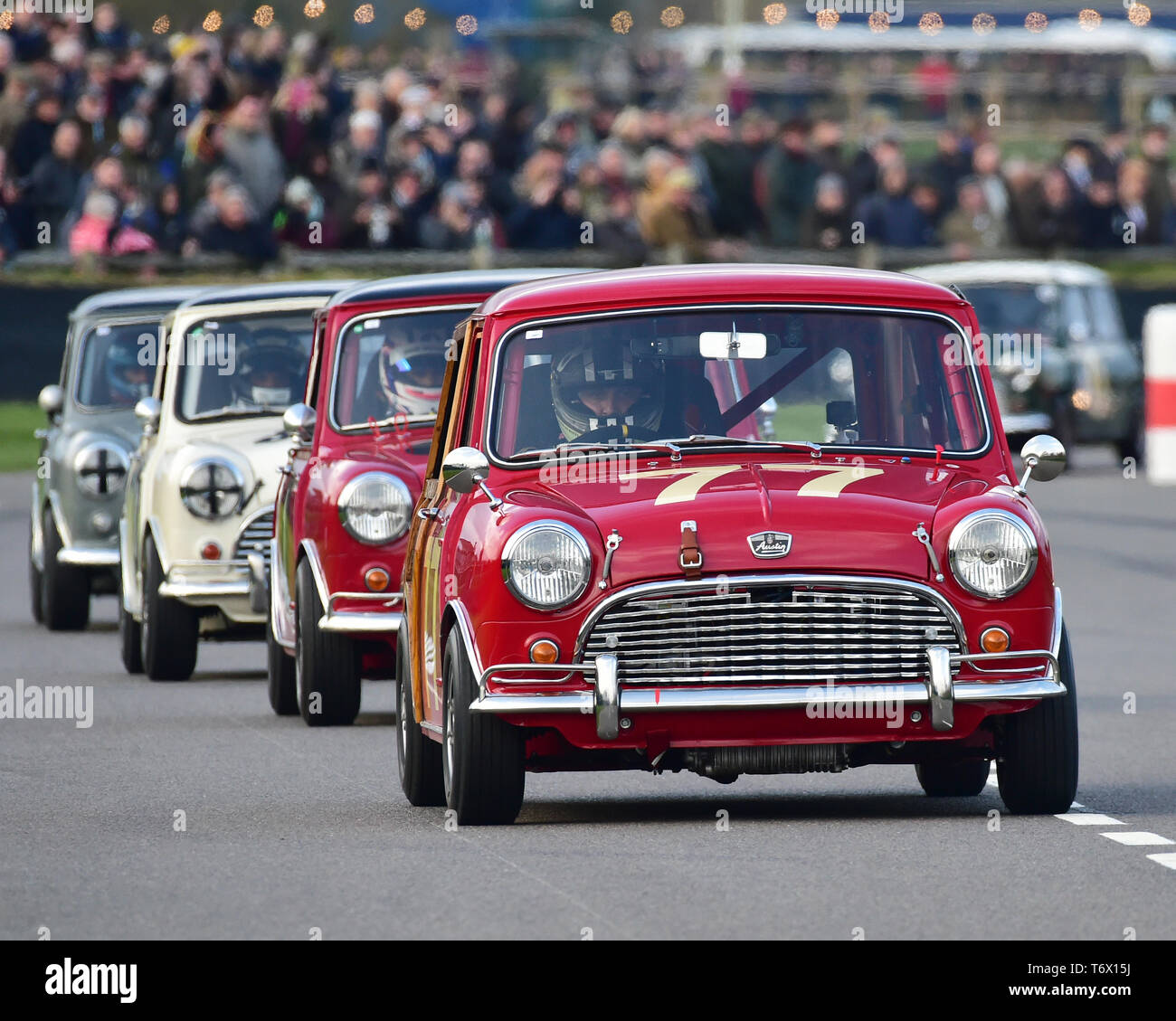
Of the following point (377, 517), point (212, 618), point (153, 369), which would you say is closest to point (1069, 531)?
point (153, 369)

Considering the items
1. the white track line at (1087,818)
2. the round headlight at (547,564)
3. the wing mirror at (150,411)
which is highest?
the round headlight at (547,564)

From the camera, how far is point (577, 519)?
8.91m

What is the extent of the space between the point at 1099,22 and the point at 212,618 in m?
25.5

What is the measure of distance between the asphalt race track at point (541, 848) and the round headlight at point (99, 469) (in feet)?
14.8

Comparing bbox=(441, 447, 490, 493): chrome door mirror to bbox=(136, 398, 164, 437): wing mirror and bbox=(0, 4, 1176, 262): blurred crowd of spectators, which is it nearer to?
bbox=(136, 398, 164, 437): wing mirror

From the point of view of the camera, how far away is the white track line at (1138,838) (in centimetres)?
877

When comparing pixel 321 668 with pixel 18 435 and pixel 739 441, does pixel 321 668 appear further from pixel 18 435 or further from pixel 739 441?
pixel 18 435

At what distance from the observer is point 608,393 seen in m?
9.58

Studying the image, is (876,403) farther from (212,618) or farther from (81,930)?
(212,618)

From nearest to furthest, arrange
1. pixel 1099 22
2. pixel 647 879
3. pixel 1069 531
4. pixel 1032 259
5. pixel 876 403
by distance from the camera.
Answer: pixel 647 879, pixel 876 403, pixel 1069 531, pixel 1032 259, pixel 1099 22

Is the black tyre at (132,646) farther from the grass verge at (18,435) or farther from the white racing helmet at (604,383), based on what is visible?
the grass verge at (18,435)

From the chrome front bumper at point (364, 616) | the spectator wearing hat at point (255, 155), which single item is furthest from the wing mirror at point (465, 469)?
the spectator wearing hat at point (255, 155)

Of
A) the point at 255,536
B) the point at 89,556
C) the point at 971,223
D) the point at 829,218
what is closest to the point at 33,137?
the point at 829,218

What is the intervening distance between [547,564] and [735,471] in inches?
27.9
